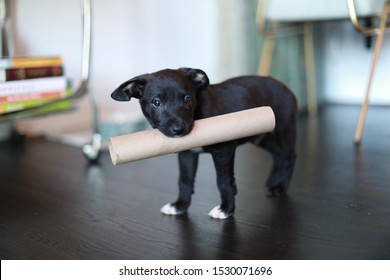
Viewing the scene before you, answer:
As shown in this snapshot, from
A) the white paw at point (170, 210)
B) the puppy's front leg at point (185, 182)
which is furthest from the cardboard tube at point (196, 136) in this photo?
the white paw at point (170, 210)

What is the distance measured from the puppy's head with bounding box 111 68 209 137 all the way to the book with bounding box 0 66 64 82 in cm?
93

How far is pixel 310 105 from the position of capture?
131 inches

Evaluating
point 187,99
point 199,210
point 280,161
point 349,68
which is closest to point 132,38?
point 349,68

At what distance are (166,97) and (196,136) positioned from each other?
12 centimetres

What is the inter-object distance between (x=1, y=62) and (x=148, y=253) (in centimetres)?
120

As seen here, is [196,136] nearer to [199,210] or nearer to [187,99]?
[187,99]

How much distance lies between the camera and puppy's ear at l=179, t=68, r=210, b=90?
1437 mm

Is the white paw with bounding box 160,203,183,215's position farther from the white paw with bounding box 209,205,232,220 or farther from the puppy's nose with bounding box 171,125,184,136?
the puppy's nose with bounding box 171,125,184,136

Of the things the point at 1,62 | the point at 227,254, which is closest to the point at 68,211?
the point at 227,254

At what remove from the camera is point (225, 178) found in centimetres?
153

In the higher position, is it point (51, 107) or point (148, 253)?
point (51, 107)

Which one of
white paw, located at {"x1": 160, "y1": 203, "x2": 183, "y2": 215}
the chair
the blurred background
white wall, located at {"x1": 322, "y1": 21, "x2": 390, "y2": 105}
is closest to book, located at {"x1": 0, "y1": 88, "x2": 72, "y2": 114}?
the blurred background

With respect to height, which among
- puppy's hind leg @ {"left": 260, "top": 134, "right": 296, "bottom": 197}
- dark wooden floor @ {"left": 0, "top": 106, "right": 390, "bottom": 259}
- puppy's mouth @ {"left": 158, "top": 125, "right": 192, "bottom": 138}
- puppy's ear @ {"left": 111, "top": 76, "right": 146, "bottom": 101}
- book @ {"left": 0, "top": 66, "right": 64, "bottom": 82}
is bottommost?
dark wooden floor @ {"left": 0, "top": 106, "right": 390, "bottom": 259}
